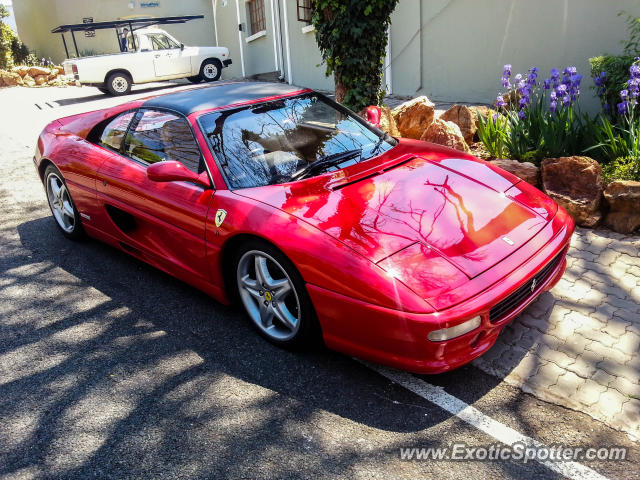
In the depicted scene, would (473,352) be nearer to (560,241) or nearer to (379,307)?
(379,307)

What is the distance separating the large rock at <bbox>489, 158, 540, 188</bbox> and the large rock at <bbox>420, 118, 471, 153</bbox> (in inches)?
22.4

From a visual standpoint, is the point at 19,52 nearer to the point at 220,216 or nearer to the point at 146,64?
the point at 146,64

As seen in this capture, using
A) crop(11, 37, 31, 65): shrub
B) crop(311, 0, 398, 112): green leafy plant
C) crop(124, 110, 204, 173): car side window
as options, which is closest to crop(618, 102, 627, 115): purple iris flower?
crop(311, 0, 398, 112): green leafy plant

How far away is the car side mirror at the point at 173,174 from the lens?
3361 mm

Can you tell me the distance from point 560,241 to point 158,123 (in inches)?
107

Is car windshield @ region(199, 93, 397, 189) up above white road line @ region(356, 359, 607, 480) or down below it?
above

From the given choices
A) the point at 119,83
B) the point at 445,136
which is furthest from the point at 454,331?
the point at 119,83

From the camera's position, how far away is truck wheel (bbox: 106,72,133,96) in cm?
1593

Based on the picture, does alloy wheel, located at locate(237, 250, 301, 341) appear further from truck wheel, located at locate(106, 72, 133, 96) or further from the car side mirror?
truck wheel, located at locate(106, 72, 133, 96)

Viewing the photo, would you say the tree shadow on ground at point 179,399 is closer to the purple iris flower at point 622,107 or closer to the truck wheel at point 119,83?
the purple iris flower at point 622,107

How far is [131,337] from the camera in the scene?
11.5 ft

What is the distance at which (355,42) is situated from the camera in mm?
6441

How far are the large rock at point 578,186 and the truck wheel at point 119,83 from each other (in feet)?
46.3

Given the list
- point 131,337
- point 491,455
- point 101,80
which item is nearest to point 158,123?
point 131,337
